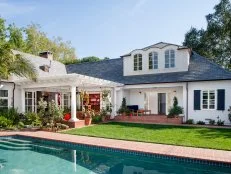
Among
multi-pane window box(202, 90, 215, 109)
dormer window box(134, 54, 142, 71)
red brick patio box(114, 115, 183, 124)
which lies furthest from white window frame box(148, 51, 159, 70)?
multi-pane window box(202, 90, 215, 109)

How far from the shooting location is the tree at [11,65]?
14086 mm

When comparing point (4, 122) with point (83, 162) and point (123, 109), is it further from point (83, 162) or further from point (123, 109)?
point (123, 109)

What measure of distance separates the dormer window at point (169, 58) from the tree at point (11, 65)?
1272 centimetres

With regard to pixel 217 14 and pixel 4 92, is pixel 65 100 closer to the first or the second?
pixel 4 92

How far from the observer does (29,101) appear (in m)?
22.2

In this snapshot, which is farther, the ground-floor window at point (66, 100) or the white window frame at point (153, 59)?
the ground-floor window at point (66, 100)

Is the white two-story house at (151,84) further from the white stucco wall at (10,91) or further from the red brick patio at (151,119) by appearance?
the red brick patio at (151,119)

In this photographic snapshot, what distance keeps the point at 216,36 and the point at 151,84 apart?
19.7 metres

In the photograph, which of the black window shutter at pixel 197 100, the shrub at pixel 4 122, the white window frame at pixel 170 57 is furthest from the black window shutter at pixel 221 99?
the shrub at pixel 4 122

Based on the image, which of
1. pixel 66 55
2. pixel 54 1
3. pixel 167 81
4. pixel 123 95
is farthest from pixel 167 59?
pixel 66 55

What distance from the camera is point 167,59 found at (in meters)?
23.3

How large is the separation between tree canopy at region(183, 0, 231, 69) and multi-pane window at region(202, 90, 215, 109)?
18.9 m

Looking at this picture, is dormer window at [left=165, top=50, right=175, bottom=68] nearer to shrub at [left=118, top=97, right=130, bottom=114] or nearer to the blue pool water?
shrub at [left=118, top=97, right=130, bottom=114]

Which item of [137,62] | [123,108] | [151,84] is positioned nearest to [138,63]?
[137,62]
